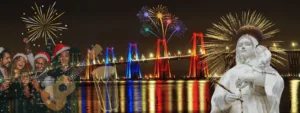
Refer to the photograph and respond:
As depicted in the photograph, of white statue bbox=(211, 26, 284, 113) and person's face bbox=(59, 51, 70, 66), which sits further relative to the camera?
person's face bbox=(59, 51, 70, 66)

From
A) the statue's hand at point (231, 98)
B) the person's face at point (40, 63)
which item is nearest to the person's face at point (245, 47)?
the statue's hand at point (231, 98)

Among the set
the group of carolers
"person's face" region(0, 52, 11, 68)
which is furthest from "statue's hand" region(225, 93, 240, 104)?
"person's face" region(0, 52, 11, 68)

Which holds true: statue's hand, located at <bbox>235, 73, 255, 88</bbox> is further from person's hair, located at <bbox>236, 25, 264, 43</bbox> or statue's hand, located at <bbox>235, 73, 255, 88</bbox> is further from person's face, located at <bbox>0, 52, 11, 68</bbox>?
person's face, located at <bbox>0, 52, 11, 68</bbox>

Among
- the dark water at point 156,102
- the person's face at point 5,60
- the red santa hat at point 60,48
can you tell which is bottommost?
the dark water at point 156,102

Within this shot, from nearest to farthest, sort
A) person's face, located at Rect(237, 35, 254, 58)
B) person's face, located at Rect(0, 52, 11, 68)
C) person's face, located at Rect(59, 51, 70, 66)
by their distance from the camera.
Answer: person's face, located at Rect(237, 35, 254, 58), person's face, located at Rect(59, 51, 70, 66), person's face, located at Rect(0, 52, 11, 68)

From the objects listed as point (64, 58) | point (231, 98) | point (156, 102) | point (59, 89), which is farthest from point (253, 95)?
point (156, 102)

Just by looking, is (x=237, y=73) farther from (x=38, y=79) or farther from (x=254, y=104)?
(x=38, y=79)

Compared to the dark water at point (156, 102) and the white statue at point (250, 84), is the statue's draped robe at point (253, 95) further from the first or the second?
the dark water at point (156, 102)

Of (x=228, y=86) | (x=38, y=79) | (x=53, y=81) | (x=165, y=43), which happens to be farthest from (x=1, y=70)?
(x=165, y=43)
